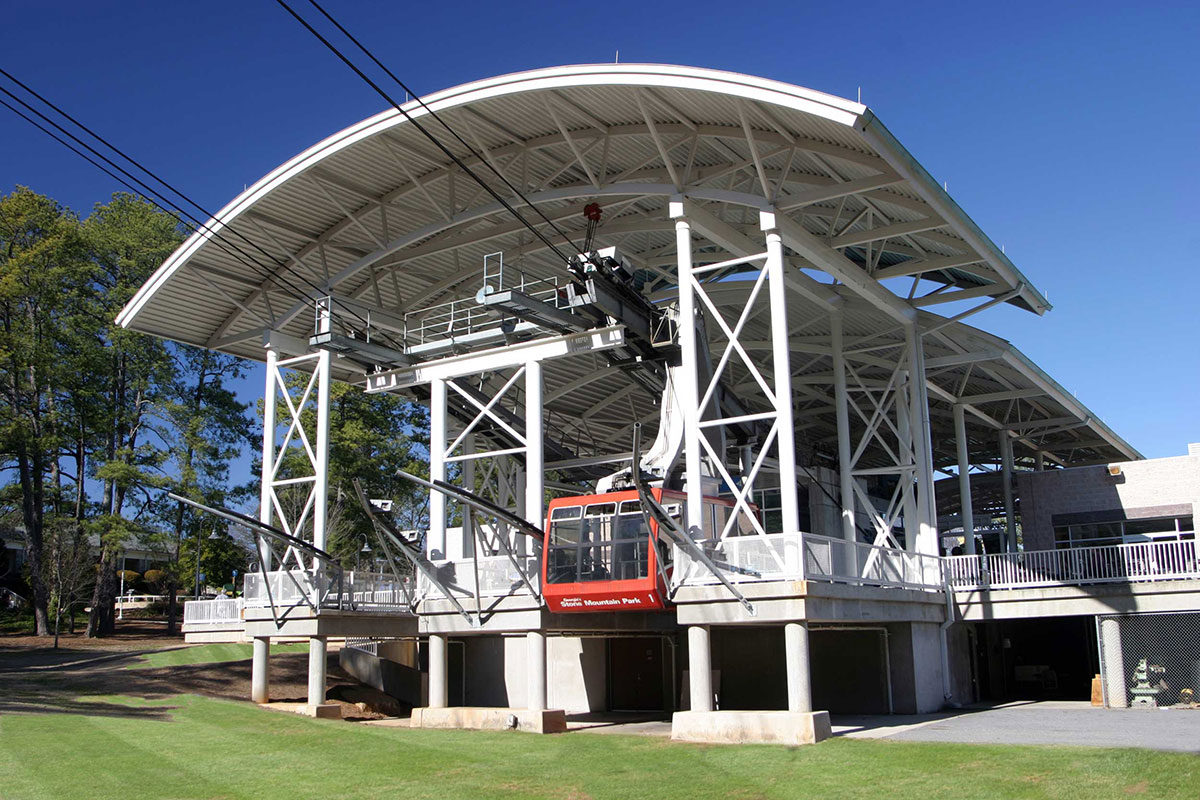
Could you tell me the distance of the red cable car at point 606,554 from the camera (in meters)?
22.1

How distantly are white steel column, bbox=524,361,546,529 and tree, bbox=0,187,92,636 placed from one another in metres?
27.3

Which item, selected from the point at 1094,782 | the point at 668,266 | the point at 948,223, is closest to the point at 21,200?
the point at 668,266

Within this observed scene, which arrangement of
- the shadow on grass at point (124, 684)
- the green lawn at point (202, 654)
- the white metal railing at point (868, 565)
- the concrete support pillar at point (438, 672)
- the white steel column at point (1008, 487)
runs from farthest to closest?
the white steel column at point (1008, 487)
the green lawn at point (202, 654)
the concrete support pillar at point (438, 672)
the shadow on grass at point (124, 684)
the white metal railing at point (868, 565)

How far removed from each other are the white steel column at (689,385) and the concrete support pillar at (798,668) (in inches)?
112

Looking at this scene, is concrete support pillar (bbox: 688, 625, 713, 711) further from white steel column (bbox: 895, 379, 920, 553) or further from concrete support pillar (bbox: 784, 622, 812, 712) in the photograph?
white steel column (bbox: 895, 379, 920, 553)

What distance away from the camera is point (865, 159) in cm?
2269

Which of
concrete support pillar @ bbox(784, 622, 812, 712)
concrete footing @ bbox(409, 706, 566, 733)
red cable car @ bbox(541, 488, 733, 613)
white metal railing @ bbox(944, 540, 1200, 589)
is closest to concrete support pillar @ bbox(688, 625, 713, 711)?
red cable car @ bbox(541, 488, 733, 613)

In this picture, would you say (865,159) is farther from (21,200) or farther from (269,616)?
(21,200)

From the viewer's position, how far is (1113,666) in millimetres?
25844

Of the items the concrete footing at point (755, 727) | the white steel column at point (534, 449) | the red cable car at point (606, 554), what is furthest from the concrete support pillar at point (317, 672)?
the concrete footing at point (755, 727)

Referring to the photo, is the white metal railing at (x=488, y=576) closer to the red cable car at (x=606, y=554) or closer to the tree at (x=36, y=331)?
the red cable car at (x=606, y=554)

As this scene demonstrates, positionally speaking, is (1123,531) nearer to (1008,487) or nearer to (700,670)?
(1008,487)

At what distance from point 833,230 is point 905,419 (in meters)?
6.63

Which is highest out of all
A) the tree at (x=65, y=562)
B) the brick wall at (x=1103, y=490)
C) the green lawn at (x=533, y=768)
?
the brick wall at (x=1103, y=490)
